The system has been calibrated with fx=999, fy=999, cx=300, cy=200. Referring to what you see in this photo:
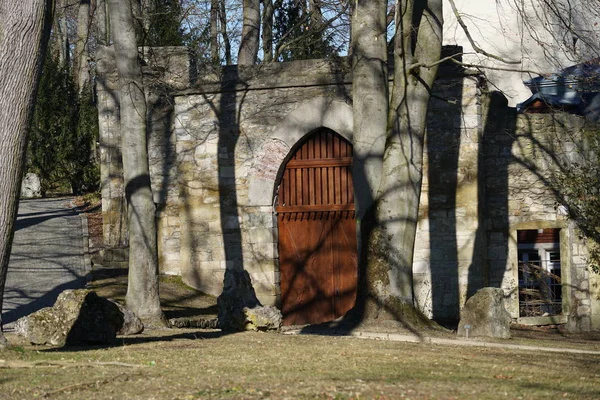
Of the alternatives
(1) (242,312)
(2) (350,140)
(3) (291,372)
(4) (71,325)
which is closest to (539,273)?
(2) (350,140)

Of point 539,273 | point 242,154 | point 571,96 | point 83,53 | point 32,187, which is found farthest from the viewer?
point 83,53

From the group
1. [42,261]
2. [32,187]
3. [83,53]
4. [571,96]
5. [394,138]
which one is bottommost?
[42,261]

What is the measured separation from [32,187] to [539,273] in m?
16.8

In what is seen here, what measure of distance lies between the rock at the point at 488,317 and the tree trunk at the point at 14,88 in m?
6.58

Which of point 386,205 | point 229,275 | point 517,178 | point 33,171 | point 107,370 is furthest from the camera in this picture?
point 33,171

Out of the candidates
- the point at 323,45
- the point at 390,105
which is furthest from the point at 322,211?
the point at 323,45

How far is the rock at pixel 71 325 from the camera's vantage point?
1046 cm

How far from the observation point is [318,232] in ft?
57.8

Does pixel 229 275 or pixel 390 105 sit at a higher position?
pixel 390 105

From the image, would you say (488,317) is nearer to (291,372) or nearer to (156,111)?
(291,372)

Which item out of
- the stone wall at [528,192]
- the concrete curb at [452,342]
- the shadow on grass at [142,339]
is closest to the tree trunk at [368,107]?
the concrete curb at [452,342]

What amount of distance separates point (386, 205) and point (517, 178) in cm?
505

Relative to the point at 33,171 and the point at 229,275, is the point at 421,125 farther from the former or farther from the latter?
the point at 33,171

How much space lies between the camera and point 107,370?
7.80 m
